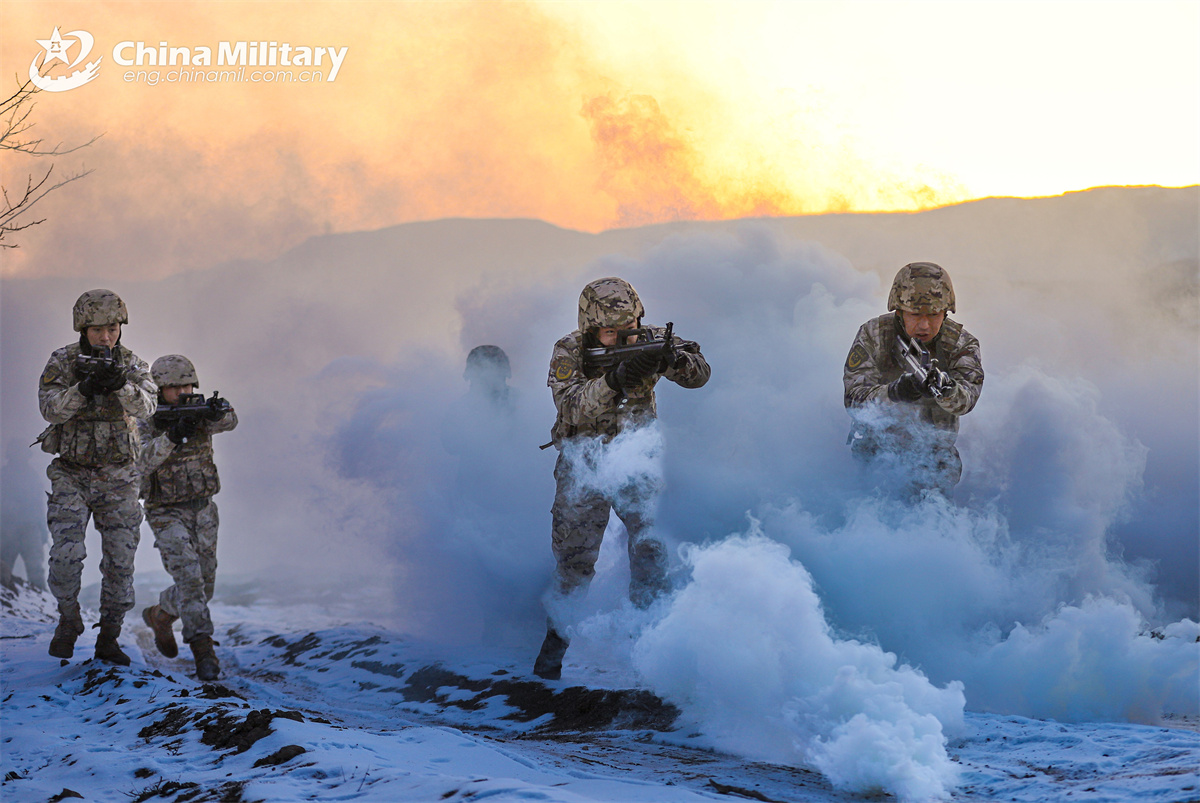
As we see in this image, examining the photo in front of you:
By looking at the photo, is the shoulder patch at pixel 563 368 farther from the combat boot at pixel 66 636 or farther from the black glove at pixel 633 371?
the combat boot at pixel 66 636

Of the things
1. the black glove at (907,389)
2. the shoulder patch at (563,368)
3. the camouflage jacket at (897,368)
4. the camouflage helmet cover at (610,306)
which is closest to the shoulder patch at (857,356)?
the camouflage jacket at (897,368)

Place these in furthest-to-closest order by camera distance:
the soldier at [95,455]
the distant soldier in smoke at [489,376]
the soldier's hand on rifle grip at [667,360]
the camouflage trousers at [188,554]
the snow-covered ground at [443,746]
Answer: the distant soldier in smoke at [489,376]
the camouflage trousers at [188,554]
the soldier at [95,455]
the soldier's hand on rifle grip at [667,360]
the snow-covered ground at [443,746]

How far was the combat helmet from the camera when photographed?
7363 millimetres

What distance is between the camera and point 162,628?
10406mm

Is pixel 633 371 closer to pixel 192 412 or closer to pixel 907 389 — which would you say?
pixel 907 389

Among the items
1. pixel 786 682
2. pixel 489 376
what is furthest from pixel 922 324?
pixel 489 376

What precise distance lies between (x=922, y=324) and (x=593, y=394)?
97.8 inches

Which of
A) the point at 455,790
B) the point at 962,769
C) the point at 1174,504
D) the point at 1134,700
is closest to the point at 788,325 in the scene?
the point at 1174,504

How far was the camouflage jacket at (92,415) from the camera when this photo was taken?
29.2ft

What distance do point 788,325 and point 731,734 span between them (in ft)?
23.8

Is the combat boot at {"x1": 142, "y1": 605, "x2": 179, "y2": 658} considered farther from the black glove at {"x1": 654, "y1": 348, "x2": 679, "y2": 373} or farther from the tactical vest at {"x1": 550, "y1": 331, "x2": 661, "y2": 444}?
the black glove at {"x1": 654, "y1": 348, "x2": 679, "y2": 373}

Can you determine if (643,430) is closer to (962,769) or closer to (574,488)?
(574,488)

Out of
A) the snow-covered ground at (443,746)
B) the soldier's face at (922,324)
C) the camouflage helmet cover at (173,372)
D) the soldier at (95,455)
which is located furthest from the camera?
the camouflage helmet cover at (173,372)

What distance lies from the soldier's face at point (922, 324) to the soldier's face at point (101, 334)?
6654 millimetres
